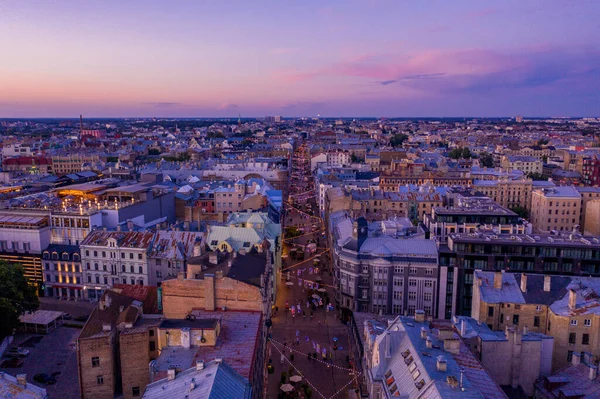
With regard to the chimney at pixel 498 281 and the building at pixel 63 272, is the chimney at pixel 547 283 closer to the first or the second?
the chimney at pixel 498 281

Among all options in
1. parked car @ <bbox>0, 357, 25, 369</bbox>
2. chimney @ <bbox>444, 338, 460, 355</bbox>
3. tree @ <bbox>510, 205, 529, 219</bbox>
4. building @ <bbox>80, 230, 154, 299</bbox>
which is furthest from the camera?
tree @ <bbox>510, 205, 529, 219</bbox>

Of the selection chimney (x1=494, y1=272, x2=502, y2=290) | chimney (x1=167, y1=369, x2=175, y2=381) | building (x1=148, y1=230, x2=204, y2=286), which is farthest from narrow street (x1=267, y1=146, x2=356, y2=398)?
chimney (x1=494, y1=272, x2=502, y2=290)

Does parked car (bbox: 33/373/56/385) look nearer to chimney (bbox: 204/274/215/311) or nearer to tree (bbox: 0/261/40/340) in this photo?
tree (bbox: 0/261/40/340)

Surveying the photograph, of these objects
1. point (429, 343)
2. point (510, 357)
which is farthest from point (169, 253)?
point (510, 357)

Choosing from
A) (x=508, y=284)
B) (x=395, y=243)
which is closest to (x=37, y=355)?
(x=395, y=243)

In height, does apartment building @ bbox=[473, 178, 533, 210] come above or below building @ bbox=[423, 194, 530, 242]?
below
